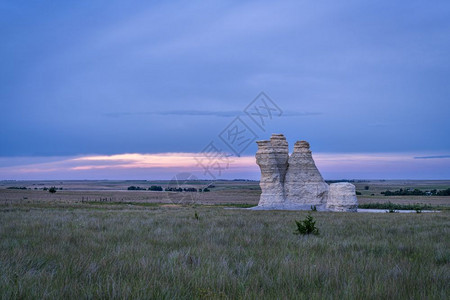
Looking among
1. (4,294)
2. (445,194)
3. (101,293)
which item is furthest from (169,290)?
(445,194)

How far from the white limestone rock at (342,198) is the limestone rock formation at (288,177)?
4.05ft

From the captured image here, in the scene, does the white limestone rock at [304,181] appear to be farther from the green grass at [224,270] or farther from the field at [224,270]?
the field at [224,270]

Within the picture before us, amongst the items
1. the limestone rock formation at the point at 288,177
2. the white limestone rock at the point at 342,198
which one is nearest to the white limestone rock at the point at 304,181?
the limestone rock formation at the point at 288,177

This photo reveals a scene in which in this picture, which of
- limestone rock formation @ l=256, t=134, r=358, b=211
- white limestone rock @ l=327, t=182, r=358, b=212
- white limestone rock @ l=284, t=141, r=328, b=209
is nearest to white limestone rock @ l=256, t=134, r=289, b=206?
limestone rock formation @ l=256, t=134, r=358, b=211

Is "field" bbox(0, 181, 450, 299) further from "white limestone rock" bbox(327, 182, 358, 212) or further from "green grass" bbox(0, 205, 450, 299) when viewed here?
"white limestone rock" bbox(327, 182, 358, 212)

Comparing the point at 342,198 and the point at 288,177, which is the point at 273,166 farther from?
the point at 342,198

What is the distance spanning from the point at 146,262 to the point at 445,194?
270 feet

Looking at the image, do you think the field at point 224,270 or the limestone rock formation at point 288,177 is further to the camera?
the limestone rock formation at point 288,177

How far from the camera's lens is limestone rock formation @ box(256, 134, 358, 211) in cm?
3444

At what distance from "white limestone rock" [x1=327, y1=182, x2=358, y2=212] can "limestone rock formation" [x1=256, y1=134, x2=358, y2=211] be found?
1234 mm

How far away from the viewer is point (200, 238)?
10.1 meters

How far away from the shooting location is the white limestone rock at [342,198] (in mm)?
31031

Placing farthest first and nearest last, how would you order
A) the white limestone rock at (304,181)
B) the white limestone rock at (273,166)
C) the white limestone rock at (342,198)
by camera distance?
the white limestone rock at (273,166) → the white limestone rock at (304,181) → the white limestone rock at (342,198)

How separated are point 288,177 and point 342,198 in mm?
5538
